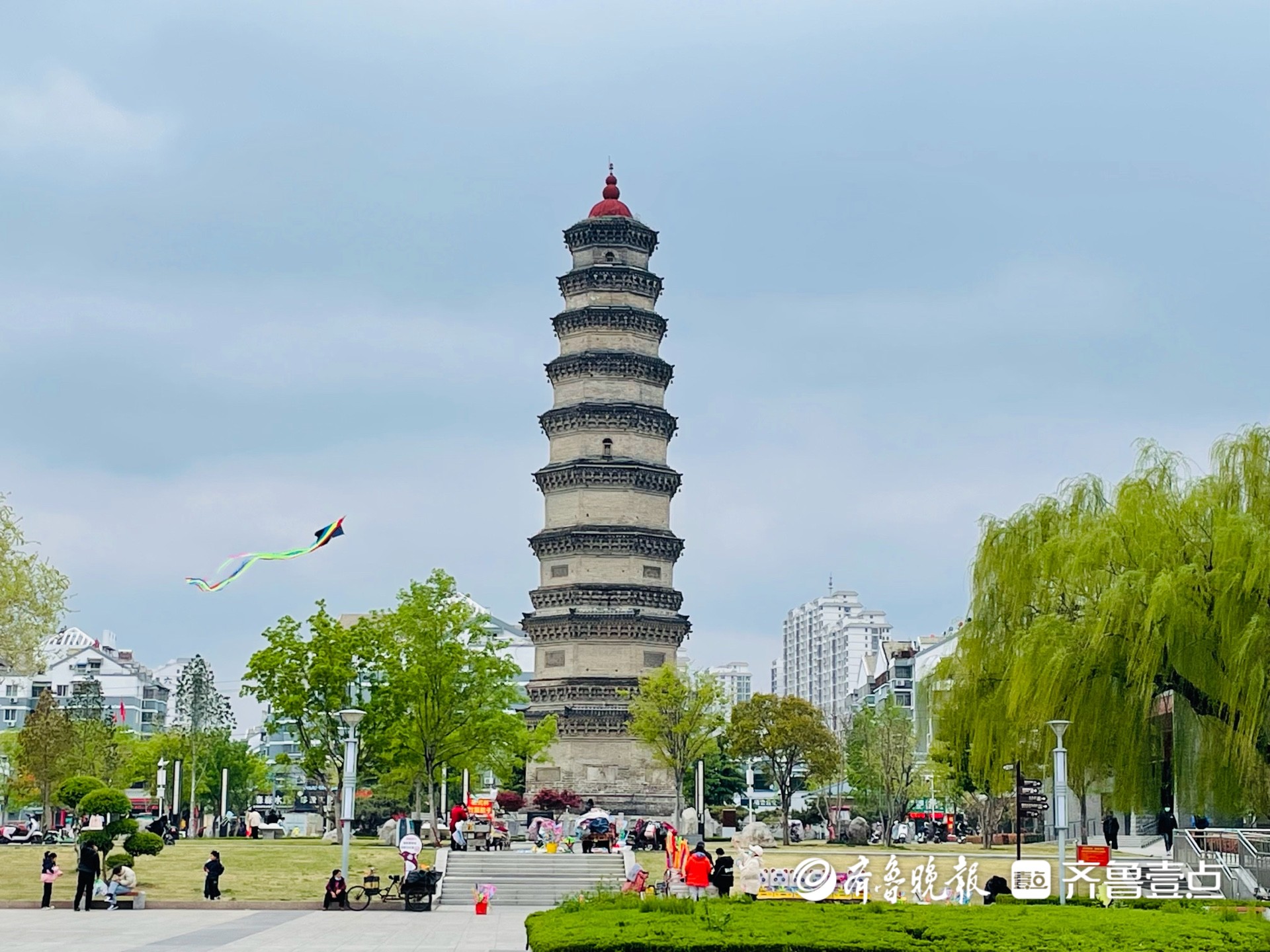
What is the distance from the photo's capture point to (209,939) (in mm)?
24391

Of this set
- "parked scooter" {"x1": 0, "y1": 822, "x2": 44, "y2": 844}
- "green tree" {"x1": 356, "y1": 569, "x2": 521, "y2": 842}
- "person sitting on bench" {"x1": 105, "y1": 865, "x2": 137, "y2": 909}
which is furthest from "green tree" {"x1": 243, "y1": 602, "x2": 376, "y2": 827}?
"person sitting on bench" {"x1": 105, "y1": 865, "x2": 137, "y2": 909}

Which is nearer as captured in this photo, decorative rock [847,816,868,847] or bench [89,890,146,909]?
bench [89,890,146,909]

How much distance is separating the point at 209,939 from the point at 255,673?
3066 cm

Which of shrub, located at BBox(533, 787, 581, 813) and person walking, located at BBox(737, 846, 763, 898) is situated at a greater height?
shrub, located at BBox(533, 787, 581, 813)

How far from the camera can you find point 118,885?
32.4 meters

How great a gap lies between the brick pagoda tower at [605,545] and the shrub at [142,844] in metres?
33.1

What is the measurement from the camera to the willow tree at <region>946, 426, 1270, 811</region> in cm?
2981

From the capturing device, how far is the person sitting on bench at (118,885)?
106 feet

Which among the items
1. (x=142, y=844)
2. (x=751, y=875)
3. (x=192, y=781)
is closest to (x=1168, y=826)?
(x=751, y=875)

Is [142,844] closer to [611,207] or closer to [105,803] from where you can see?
[105,803]

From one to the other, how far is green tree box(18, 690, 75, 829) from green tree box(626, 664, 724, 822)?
2423cm

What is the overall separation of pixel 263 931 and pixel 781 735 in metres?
45.2

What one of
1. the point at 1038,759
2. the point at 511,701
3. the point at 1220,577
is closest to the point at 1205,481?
the point at 1220,577

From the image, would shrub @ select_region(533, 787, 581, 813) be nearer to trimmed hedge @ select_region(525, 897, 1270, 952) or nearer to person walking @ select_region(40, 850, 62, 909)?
person walking @ select_region(40, 850, 62, 909)
